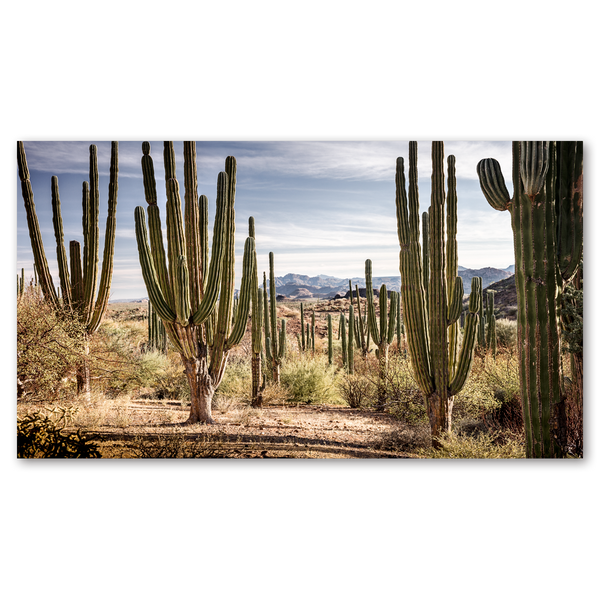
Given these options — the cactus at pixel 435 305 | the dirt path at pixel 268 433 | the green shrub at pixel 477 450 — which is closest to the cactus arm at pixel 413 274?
the cactus at pixel 435 305

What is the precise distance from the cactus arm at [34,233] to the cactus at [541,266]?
4127 millimetres

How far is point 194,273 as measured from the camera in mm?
4926

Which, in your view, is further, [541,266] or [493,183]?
[493,183]

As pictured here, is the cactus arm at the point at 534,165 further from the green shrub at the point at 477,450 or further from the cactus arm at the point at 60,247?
the cactus arm at the point at 60,247

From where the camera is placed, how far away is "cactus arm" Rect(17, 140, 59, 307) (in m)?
3.55

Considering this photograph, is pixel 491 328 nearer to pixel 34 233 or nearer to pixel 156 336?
pixel 156 336

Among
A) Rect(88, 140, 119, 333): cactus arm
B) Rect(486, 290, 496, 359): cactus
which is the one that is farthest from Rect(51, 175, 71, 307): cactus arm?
Rect(486, 290, 496, 359): cactus

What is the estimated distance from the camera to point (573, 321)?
10.4ft

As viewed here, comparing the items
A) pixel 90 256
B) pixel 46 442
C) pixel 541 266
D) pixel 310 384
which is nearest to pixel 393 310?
pixel 310 384

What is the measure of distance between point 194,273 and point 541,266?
3.73m
